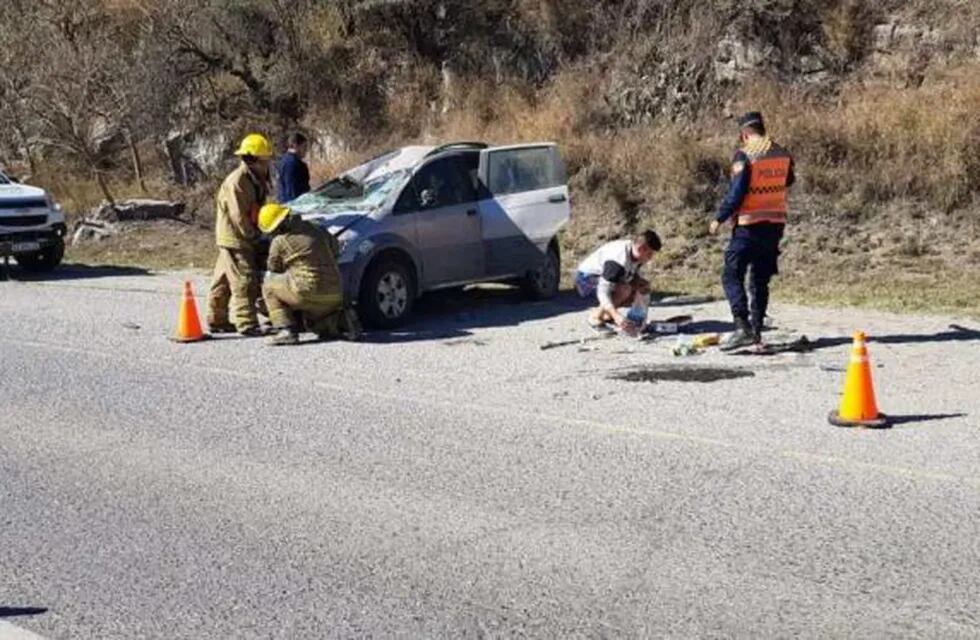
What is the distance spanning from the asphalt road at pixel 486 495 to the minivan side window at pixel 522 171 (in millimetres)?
3226

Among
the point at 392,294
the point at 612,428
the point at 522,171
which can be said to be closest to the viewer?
the point at 612,428

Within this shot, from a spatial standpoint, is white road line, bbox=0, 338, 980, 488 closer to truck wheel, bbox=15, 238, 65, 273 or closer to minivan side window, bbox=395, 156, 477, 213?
minivan side window, bbox=395, 156, 477, 213

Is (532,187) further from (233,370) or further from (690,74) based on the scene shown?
(690,74)

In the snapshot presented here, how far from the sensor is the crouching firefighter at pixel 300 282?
12.5 m

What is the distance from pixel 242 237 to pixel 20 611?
792cm

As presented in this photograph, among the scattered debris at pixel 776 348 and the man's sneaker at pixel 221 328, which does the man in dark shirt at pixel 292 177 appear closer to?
the man's sneaker at pixel 221 328

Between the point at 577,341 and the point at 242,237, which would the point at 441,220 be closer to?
the point at 242,237

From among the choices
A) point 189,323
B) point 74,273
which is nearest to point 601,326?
point 189,323

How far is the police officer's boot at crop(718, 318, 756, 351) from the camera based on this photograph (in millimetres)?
11398

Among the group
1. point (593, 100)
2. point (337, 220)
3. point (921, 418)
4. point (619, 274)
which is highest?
point (593, 100)

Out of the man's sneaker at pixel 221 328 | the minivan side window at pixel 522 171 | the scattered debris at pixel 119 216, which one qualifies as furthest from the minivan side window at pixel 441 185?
the scattered debris at pixel 119 216

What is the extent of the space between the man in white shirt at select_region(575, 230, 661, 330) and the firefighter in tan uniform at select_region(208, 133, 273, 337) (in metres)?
3.35

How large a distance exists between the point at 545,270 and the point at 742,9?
29.0 ft

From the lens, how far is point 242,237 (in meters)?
13.1
